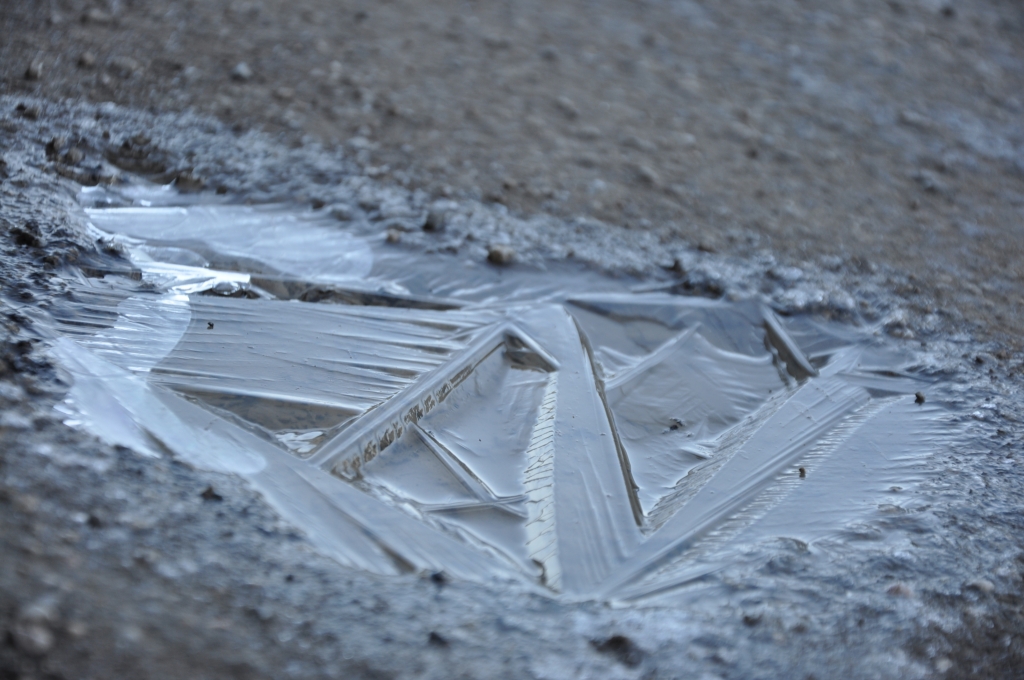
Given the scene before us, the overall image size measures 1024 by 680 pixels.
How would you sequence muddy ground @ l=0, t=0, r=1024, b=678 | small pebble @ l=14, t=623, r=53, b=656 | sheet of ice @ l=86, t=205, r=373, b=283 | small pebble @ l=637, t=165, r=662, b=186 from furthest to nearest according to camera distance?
1. small pebble @ l=637, t=165, r=662, b=186
2. sheet of ice @ l=86, t=205, r=373, b=283
3. muddy ground @ l=0, t=0, r=1024, b=678
4. small pebble @ l=14, t=623, r=53, b=656

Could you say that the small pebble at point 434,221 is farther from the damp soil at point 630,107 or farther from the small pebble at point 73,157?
the small pebble at point 73,157

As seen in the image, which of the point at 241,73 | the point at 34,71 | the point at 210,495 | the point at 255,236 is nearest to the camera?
the point at 210,495

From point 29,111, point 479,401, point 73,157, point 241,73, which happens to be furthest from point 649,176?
Answer: point 29,111

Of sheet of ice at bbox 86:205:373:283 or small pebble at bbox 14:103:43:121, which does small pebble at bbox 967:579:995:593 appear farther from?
small pebble at bbox 14:103:43:121

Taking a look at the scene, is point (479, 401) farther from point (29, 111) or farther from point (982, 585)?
point (29, 111)

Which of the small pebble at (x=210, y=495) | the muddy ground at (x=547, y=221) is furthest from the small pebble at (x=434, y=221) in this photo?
the small pebble at (x=210, y=495)

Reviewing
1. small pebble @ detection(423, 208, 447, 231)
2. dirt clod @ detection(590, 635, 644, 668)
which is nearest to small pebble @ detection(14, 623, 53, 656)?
dirt clod @ detection(590, 635, 644, 668)

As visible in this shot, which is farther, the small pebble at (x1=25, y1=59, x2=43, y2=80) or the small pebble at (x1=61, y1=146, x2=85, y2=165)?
the small pebble at (x1=25, y1=59, x2=43, y2=80)
